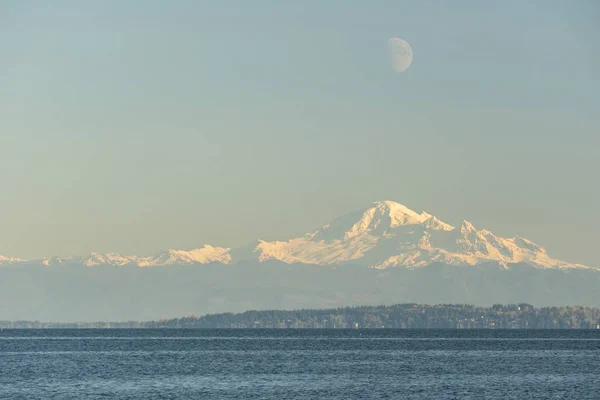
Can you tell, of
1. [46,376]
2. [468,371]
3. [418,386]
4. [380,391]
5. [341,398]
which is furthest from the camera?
[468,371]

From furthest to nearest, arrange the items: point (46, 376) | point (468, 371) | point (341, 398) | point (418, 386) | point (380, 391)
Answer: point (468, 371) < point (46, 376) < point (418, 386) < point (380, 391) < point (341, 398)

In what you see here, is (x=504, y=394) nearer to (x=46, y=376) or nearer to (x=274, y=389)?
(x=274, y=389)

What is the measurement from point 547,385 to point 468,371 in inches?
1345

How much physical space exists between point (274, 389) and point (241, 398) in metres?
13.5

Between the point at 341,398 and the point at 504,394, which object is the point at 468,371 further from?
the point at 341,398

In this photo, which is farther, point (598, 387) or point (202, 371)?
point (202, 371)

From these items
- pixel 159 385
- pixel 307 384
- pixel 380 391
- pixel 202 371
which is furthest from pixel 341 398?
pixel 202 371

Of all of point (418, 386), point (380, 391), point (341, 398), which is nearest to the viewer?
point (341, 398)

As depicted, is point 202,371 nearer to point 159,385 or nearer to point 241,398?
point 159,385

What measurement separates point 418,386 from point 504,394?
17263 millimetres

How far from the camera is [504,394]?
5576 inches

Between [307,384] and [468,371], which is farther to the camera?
[468,371]

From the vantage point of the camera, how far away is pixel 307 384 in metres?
157

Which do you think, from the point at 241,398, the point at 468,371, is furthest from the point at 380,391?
the point at 468,371
